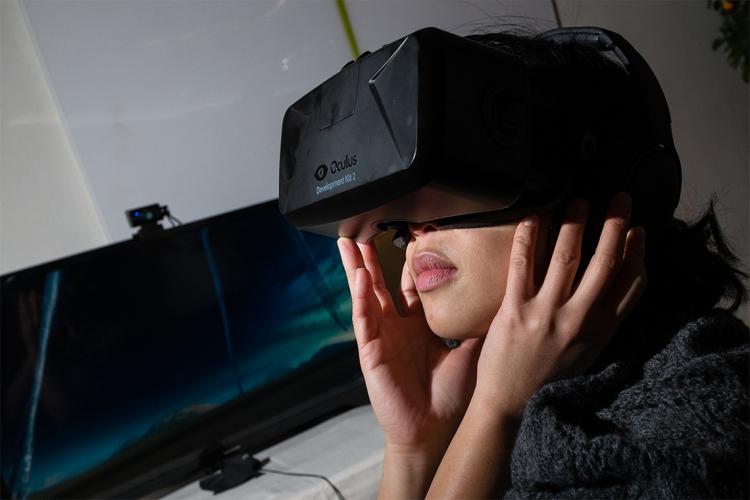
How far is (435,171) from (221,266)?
0.97 metres

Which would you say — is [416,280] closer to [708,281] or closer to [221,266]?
[708,281]

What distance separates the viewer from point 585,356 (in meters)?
0.69

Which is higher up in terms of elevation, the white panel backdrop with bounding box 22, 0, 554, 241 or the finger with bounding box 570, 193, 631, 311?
the white panel backdrop with bounding box 22, 0, 554, 241

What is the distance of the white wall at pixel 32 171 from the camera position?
4.68ft

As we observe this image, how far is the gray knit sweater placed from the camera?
0.54 meters

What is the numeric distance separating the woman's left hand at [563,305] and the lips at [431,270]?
8 centimetres

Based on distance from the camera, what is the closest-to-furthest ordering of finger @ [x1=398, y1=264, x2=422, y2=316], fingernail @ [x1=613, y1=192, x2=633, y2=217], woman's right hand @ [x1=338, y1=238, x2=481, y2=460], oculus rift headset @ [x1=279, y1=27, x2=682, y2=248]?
oculus rift headset @ [x1=279, y1=27, x2=682, y2=248], fingernail @ [x1=613, y1=192, x2=633, y2=217], woman's right hand @ [x1=338, y1=238, x2=481, y2=460], finger @ [x1=398, y1=264, x2=422, y2=316]

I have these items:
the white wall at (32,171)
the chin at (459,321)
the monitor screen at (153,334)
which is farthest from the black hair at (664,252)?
the white wall at (32,171)

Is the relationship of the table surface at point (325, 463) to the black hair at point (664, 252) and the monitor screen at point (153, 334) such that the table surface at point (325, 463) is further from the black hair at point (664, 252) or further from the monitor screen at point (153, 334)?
the black hair at point (664, 252)

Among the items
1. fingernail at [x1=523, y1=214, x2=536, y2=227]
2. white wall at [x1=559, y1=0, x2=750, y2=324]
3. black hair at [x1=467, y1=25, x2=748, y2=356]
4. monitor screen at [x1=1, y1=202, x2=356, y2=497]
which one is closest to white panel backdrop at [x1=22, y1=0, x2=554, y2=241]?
monitor screen at [x1=1, y1=202, x2=356, y2=497]

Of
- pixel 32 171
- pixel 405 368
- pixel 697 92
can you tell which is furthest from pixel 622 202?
pixel 697 92

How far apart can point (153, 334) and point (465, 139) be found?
1.02 meters

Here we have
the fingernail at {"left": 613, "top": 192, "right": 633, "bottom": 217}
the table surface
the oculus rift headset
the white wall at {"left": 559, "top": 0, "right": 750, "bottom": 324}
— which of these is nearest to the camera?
the oculus rift headset

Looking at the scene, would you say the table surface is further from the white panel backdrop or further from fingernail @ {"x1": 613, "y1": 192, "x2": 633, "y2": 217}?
fingernail @ {"x1": 613, "y1": 192, "x2": 633, "y2": 217}
